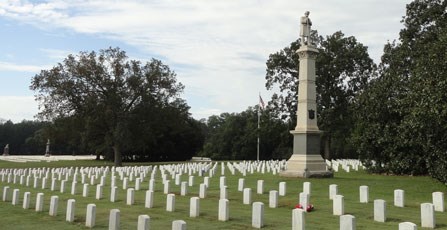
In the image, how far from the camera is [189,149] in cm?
5925

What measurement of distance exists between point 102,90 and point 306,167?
24631 mm

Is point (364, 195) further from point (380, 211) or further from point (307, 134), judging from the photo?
point (307, 134)

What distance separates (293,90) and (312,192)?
29.3 metres

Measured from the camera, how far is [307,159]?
20641 mm

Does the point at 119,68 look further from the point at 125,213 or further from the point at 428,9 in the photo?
the point at 125,213

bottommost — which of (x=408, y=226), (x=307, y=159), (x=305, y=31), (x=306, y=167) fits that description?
(x=408, y=226)

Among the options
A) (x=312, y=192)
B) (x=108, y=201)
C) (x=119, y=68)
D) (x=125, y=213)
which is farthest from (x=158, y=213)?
A: (x=119, y=68)

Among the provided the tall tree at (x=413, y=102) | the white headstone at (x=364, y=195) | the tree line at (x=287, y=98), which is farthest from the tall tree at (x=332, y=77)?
the white headstone at (x=364, y=195)

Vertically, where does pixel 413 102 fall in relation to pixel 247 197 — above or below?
above

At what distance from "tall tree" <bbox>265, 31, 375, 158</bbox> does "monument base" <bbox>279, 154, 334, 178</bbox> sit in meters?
21.0

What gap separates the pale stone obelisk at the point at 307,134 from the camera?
67.7ft

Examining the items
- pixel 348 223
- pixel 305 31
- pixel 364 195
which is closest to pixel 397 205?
pixel 364 195

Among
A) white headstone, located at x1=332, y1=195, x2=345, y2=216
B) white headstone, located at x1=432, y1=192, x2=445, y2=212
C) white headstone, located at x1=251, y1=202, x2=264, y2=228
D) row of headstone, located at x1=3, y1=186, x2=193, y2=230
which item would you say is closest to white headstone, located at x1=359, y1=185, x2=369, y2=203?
white headstone, located at x1=432, y1=192, x2=445, y2=212

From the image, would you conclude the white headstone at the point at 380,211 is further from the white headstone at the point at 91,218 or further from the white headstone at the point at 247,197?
the white headstone at the point at 91,218
